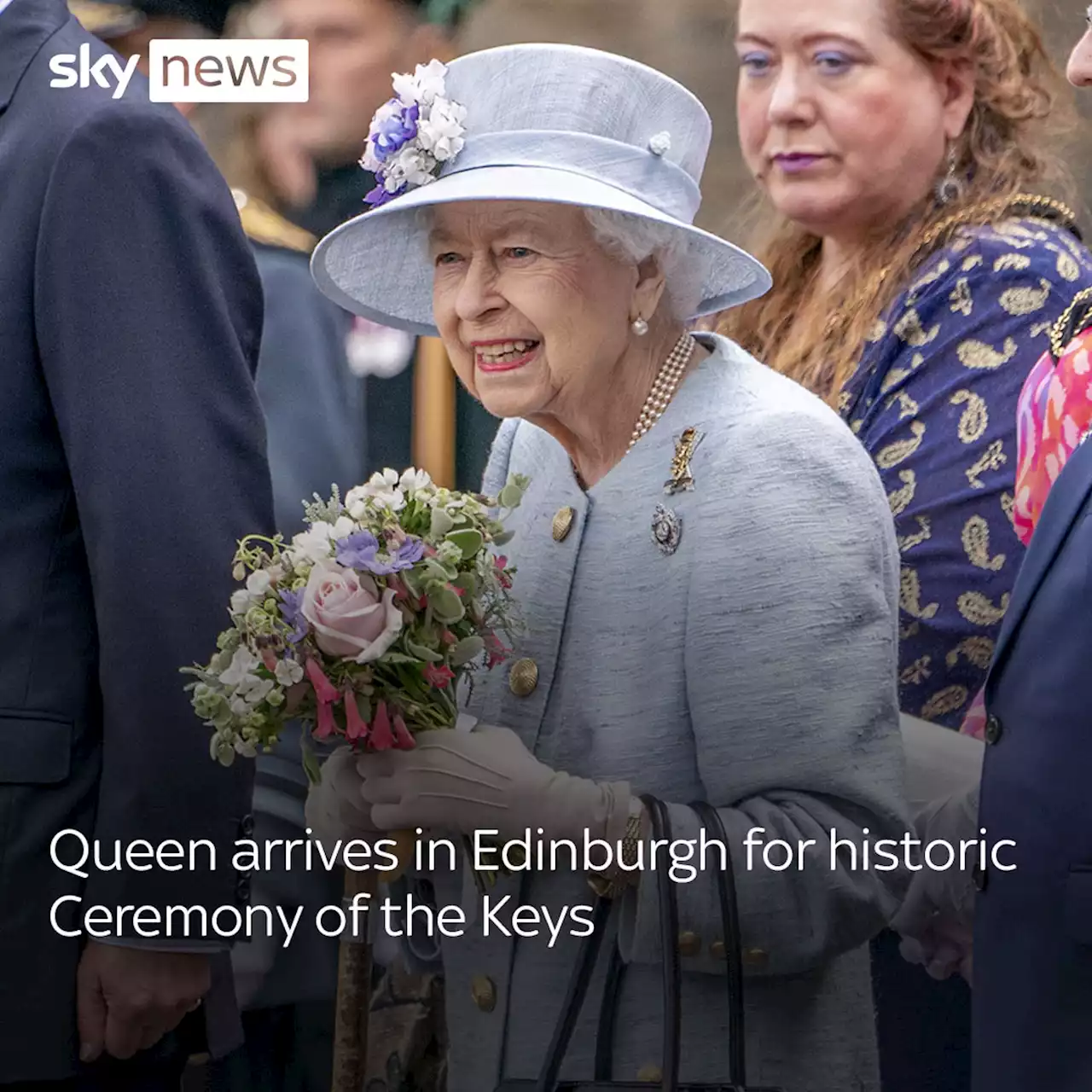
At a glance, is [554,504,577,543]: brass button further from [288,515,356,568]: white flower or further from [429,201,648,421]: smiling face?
[288,515,356,568]: white flower

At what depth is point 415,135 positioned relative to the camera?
6.42 ft

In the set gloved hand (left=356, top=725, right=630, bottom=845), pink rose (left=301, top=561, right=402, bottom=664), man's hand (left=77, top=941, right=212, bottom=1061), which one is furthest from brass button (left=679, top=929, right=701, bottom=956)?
man's hand (left=77, top=941, right=212, bottom=1061)

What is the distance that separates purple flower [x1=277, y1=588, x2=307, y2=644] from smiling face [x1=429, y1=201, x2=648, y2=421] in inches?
13.2

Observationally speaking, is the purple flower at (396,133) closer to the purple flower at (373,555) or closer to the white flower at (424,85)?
the white flower at (424,85)

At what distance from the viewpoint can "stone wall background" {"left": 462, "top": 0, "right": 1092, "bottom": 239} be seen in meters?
2.04

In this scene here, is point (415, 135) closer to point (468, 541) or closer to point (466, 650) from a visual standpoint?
point (468, 541)

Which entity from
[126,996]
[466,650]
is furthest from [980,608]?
[126,996]

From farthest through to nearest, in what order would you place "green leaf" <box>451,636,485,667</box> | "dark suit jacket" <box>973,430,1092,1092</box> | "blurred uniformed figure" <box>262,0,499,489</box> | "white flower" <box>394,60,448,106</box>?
"blurred uniformed figure" <box>262,0,499,489</box>
"white flower" <box>394,60,448,106</box>
"green leaf" <box>451,636,485,667</box>
"dark suit jacket" <box>973,430,1092,1092</box>

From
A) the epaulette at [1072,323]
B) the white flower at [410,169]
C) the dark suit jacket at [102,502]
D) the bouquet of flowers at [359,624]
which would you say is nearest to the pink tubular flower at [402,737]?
the bouquet of flowers at [359,624]

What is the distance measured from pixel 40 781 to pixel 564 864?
1.97 ft

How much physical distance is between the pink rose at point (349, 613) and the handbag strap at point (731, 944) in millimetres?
412

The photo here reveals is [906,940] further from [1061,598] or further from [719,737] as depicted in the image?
Result: [1061,598]

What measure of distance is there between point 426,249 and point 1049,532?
31.3 inches

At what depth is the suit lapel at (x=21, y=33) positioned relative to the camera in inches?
78.1
